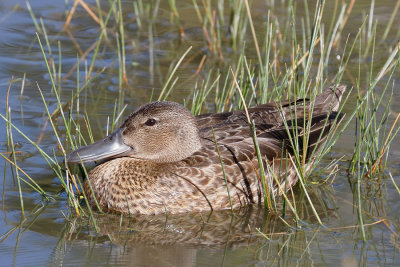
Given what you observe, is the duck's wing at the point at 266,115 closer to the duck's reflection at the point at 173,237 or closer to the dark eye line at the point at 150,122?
the dark eye line at the point at 150,122

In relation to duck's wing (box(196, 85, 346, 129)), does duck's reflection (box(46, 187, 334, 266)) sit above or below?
below

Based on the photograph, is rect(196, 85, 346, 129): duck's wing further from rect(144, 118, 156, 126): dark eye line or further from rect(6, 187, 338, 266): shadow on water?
rect(6, 187, 338, 266): shadow on water

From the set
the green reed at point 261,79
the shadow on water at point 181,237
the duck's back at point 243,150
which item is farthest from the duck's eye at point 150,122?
the shadow on water at point 181,237

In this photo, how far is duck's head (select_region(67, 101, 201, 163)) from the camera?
599 cm

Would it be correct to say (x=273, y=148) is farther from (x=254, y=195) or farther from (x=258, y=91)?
(x=258, y=91)

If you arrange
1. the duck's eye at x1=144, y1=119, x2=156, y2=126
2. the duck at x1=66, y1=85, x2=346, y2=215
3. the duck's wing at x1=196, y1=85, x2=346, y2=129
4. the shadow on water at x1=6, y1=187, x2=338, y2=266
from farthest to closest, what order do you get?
the duck's wing at x1=196, y1=85, x2=346, y2=129 → the duck's eye at x1=144, y1=119, x2=156, y2=126 → the duck at x1=66, y1=85, x2=346, y2=215 → the shadow on water at x1=6, y1=187, x2=338, y2=266

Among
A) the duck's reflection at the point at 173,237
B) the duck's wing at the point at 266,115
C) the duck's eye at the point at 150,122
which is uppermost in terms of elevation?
the duck's eye at the point at 150,122

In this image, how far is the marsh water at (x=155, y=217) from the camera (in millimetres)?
4965

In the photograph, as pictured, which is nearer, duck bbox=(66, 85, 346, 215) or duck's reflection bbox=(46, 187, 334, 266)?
duck's reflection bbox=(46, 187, 334, 266)

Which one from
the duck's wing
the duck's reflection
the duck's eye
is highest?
the duck's eye

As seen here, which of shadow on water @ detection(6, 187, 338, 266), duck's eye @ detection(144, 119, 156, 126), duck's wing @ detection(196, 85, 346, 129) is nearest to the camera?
shadow on water @ detection(6, 187, 338, 266)

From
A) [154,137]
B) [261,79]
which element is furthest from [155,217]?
[261,79]

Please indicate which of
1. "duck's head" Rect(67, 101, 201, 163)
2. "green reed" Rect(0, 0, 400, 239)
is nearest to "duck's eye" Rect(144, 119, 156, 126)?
"duck's head" Rect(67, 101, 201, 163)

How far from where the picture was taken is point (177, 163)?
6055mm
